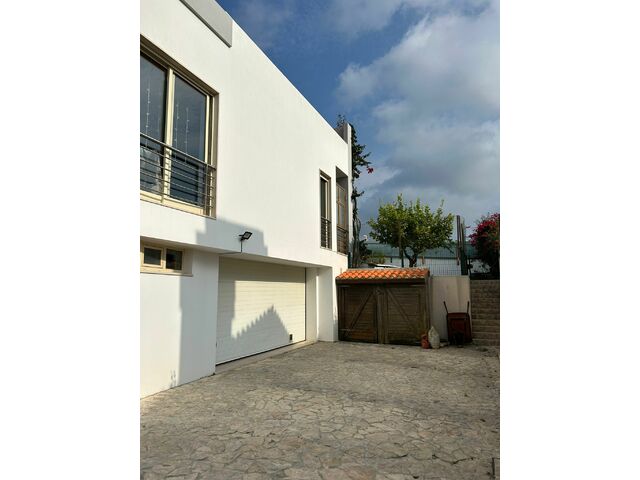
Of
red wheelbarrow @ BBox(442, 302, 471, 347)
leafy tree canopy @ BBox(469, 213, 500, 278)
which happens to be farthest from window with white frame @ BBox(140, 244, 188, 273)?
leafy tree canopy @ BBox(469, 213, 500, 278)

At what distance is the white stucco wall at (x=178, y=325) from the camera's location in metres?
5.85

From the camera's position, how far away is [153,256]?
6.25m

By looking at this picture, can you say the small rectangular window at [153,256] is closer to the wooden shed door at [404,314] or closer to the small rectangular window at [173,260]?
the small rectangular window at [173,260]

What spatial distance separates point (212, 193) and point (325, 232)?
616 centimetres

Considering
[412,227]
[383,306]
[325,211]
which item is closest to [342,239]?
[325,211]

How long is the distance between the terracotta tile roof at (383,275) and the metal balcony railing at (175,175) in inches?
259

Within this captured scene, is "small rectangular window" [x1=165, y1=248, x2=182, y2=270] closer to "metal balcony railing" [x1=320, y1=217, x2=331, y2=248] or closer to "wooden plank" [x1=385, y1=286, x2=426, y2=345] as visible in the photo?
"metal balcony railing" [x1=320, y1=217, x2=331, y2=248]

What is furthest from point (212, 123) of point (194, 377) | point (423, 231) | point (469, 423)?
point (423, 231)

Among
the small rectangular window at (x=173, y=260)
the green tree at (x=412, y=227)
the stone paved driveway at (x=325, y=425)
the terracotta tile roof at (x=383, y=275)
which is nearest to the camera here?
the stone paved driveway at (x=325, y=425)

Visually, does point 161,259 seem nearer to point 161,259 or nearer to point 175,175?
point 161,259

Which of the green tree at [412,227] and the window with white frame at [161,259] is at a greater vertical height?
the green tree at [412,227]

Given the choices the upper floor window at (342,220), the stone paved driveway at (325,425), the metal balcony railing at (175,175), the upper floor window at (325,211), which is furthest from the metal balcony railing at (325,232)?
the metal balcony railing at (175,175)
